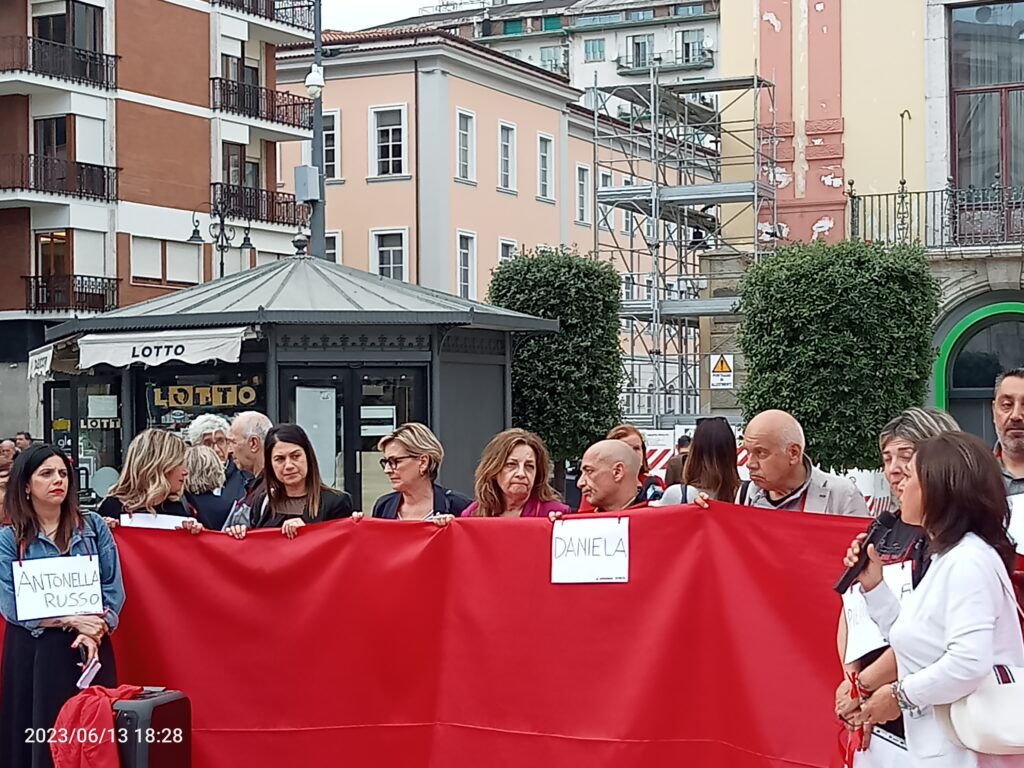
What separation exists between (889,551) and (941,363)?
19797mm

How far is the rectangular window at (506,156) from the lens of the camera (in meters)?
50.1

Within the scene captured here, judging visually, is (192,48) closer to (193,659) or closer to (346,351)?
(346,351)

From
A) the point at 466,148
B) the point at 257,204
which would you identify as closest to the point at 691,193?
the point at 466,148

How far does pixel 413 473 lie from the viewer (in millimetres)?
8391

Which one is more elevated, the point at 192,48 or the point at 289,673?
the point at 192,48

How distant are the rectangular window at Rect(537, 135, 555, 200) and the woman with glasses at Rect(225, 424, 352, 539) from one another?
4465 centimetres

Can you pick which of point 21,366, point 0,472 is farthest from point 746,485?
point 21,366

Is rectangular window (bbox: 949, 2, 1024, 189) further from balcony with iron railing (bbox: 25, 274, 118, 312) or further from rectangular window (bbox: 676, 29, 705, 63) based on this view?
rectangular window (bbox: 676, 29, 705, 63)

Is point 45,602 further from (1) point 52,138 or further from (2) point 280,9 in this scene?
(2) point 280,9

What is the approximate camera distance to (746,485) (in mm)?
8148

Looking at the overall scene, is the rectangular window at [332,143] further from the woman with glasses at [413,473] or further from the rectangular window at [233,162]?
the woman with glasses at [413,473]

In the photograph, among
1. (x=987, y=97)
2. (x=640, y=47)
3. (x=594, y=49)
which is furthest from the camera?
(x=594, y=49)

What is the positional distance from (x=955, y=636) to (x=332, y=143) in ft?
151

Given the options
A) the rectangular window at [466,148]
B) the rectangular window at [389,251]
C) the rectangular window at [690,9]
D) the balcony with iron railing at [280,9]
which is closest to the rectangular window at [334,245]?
the rectangular window at [389,251]
